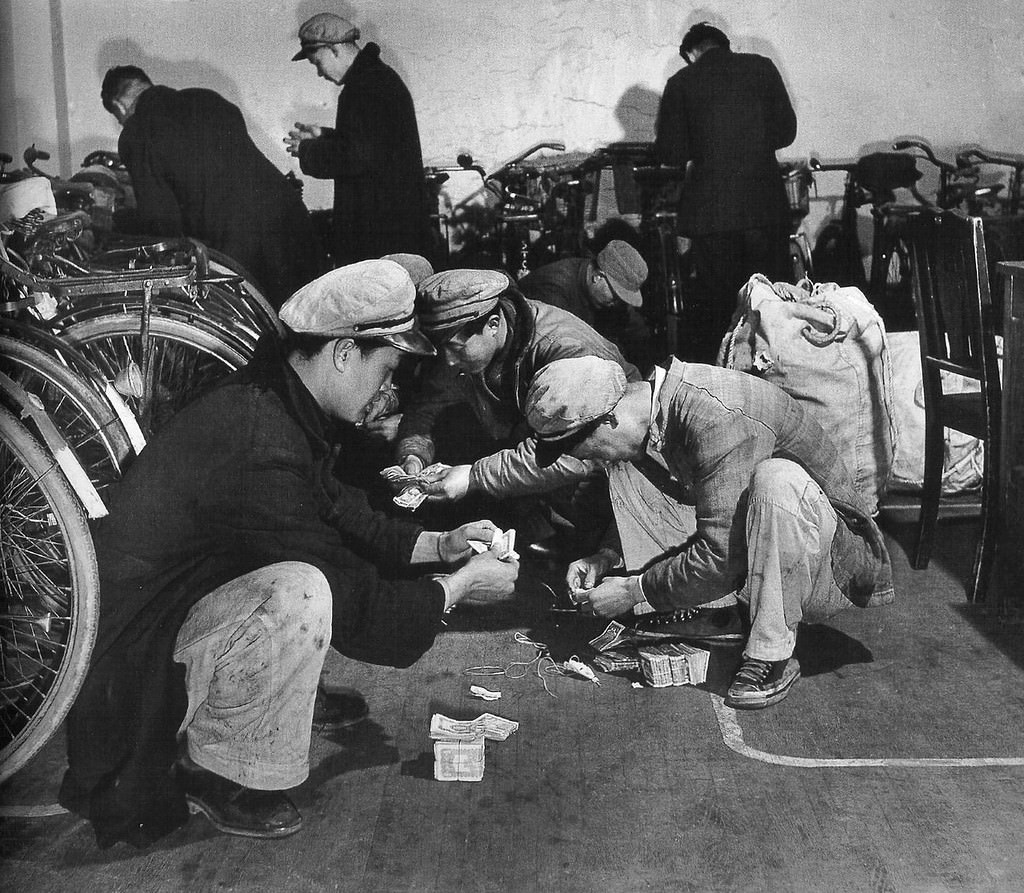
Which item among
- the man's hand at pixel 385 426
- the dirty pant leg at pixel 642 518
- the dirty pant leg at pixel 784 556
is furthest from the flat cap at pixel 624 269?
the man's hand at pixel 385 426

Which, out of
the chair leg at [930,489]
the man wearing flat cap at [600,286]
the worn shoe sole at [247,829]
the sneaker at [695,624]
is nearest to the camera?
the worn shoe sole at [247,829]

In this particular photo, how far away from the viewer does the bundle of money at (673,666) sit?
316cm

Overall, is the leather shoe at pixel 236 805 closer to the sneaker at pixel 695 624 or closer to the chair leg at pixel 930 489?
the sneaker at pixel 695 624

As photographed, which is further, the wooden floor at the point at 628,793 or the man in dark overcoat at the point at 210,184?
the man in dark overcoat at the point at 210,184

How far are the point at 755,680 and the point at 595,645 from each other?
44 cm

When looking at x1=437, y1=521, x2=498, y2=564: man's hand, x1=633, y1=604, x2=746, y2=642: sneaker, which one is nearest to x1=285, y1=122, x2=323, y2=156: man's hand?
x1=437, y1=521, x2=498, y2=564: man's hand

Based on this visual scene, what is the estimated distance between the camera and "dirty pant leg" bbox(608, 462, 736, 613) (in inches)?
128

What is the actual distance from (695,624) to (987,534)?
106 centimetres

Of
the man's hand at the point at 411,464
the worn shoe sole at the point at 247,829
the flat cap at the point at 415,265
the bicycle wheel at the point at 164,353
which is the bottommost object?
the worn shoe sole at the point at 247,829

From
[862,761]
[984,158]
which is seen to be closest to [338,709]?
[862,761]

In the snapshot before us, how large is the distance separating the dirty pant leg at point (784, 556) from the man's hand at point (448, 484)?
76 cm

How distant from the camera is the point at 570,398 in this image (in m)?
2.98

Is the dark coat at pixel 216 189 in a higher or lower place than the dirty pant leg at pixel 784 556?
higher

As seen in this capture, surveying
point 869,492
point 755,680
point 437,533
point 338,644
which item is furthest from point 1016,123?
point 338,644
